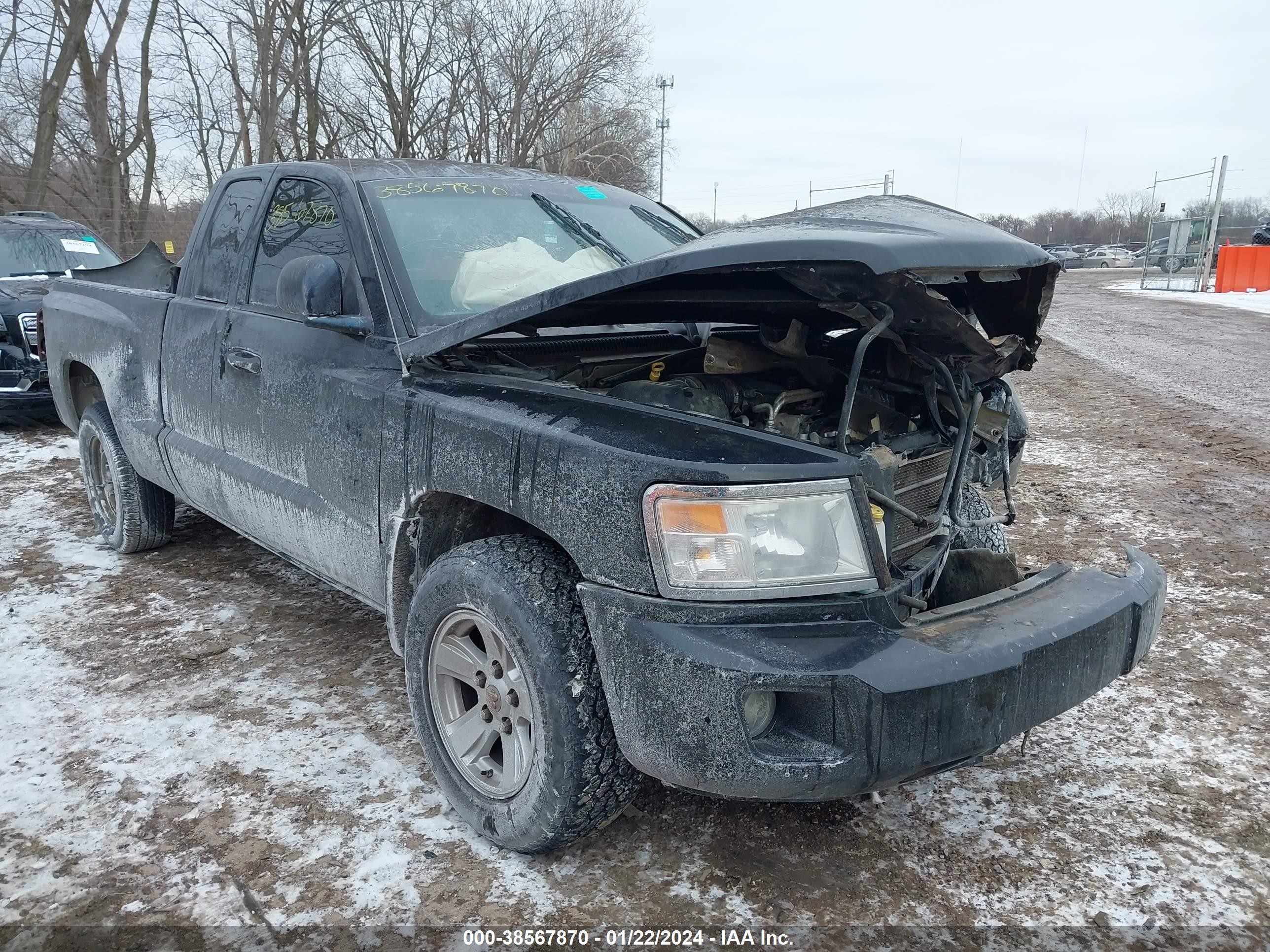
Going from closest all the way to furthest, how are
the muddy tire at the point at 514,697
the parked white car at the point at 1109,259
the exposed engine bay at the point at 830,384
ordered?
the muddy tire at the point at 514,697
the exposed engine bay at the point at 830,384
the parked white car at the point at 1109,259

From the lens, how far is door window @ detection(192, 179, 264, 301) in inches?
138

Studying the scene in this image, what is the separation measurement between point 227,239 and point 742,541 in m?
2.79

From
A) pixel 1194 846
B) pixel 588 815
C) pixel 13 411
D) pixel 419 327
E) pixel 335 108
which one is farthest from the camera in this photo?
pixel 335 108

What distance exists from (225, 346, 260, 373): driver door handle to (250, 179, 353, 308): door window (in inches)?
7.4

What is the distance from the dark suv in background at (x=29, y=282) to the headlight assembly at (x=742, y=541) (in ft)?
21.2

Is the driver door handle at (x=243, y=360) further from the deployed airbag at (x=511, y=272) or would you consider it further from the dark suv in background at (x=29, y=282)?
the dark suv in background at (x=29, y=282)

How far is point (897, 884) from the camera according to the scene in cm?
216

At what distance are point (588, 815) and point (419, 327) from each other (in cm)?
145

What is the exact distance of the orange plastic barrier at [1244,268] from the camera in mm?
21562

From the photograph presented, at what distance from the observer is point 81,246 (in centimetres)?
921

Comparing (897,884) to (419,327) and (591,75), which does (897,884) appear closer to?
(419,327)

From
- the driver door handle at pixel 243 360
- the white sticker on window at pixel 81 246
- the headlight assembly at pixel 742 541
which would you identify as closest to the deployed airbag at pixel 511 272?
the driver door handle at pixel 243 360

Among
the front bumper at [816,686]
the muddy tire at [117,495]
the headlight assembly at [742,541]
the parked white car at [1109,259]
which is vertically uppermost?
the parked white car at [1109,259]

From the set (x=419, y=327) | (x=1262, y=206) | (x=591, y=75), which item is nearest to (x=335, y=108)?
(x=591, y=75)
